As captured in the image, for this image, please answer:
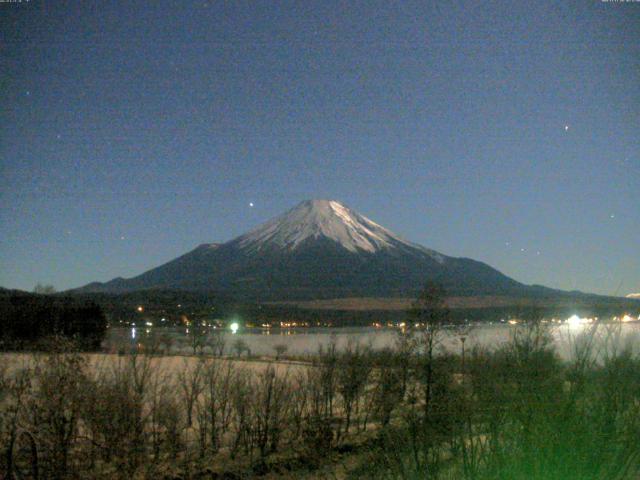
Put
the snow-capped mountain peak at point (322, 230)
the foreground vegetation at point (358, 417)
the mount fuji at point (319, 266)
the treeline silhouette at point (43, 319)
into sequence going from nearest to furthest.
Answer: the foreground vegetation at point (358, 417), the treeline silhouette at point (43, 319), the mount fuji at point (319, 266), the snow-capped mountain peak at point (322, 230)

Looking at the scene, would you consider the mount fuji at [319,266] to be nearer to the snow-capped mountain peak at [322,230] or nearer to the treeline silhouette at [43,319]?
the snow-capped mountain peak at [322,230]

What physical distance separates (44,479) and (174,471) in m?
3.87

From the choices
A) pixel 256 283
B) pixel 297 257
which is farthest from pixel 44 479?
pixel 297 257

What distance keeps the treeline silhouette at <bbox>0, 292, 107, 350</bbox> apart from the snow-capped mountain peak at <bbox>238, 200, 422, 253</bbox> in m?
103

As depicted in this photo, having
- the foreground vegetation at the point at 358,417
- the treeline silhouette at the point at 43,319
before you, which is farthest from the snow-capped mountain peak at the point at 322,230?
the foreground vegetation at the point at 358,417

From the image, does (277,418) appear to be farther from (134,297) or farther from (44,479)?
(134,297)

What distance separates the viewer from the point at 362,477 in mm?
5637

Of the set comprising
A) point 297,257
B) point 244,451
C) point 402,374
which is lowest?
point 244,451

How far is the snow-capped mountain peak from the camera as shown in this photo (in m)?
151

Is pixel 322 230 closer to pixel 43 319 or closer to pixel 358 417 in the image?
pixel 43 319

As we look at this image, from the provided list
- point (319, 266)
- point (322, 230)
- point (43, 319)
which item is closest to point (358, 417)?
point (43, 319)

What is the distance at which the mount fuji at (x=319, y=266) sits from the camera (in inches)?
4609

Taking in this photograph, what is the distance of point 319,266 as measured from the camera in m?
134

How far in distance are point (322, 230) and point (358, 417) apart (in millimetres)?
139899
